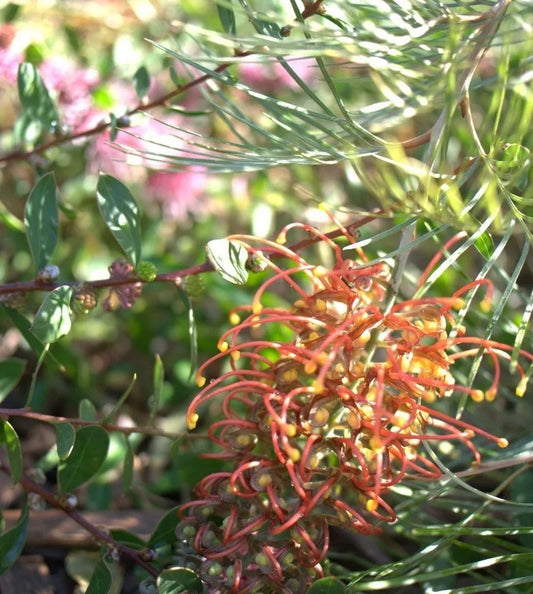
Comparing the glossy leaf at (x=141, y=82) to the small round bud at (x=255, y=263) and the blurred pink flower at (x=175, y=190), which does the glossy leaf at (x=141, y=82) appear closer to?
the small round bud at (x=255, y=263)

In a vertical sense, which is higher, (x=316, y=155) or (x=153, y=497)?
(x=316, y=155)

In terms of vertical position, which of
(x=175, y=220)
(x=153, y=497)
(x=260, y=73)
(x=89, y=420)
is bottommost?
(x=153, y=497)

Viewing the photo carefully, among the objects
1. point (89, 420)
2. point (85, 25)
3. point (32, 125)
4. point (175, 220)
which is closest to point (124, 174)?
point (175, 220)

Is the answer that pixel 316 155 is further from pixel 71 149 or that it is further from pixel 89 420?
pixel 71 149

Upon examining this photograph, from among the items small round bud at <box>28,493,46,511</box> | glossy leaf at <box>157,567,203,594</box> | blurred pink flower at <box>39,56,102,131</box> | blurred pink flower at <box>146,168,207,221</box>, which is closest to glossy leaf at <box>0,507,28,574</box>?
small round bud at <box>28,493,46,511</box>

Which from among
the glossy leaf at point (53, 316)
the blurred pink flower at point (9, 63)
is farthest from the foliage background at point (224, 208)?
the glossy leaf at point (53, 316)

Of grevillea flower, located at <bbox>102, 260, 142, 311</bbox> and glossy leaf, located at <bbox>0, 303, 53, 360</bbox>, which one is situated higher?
grevillea flower, located at <bbox>102, 260, 142, 311</bbox>

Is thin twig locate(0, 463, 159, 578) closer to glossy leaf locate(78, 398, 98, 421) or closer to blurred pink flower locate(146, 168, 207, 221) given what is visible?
glossy leaf locate(78, 398, 98, 421)
